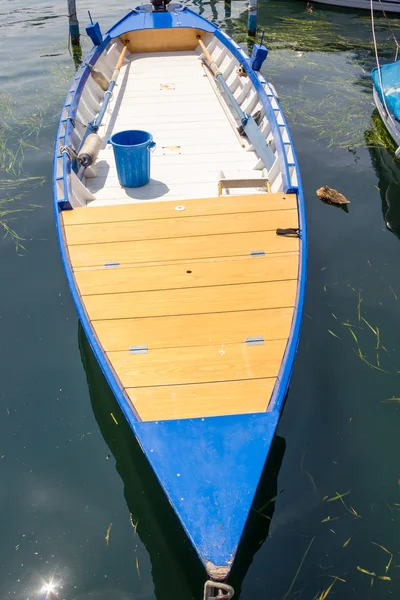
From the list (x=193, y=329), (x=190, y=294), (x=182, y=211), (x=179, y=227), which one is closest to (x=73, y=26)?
(x=182, y=211)

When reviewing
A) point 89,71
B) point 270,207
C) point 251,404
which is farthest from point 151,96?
point 251,404

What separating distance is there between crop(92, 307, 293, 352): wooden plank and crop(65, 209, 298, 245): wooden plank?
1.14m

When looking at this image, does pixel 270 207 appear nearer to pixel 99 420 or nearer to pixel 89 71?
pixel 99 420

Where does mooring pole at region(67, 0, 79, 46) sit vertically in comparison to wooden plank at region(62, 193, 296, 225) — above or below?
above

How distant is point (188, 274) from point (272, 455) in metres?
1.80

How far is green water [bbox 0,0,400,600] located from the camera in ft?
10.6

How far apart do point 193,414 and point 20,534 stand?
1697 millimetres

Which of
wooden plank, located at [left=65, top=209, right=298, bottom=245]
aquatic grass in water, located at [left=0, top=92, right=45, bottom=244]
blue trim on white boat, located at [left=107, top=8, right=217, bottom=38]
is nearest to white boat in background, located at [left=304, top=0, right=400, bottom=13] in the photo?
blue trim on white boat, located at [left=107, top=8, right=217, bottom=38]

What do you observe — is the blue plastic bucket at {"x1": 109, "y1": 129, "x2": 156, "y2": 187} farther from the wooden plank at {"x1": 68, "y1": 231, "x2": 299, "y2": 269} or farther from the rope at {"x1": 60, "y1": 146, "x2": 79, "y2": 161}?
the wooden plank at {"x1": 68, "y1": 231, "x2": 299, "y2": 269}

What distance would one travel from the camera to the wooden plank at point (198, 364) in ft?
11.1

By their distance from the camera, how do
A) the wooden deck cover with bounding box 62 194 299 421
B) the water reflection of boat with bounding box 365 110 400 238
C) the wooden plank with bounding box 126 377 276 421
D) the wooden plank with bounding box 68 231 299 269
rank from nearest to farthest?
the wooden plank with bounding box 126 377 276 421, the wooden deck cover with bounding box 62 194 299 421, the wooden plank with bounding box 68 231 299 269, the water reflection of boat with bounding box 365 110 400 238

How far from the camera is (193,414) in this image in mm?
3145

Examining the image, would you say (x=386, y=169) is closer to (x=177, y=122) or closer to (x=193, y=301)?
(x=177, y=122)

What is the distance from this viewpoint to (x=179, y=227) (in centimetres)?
471
